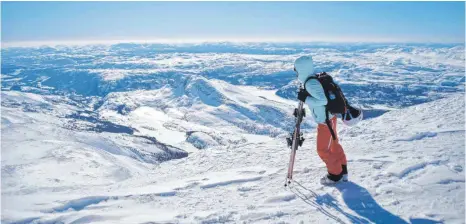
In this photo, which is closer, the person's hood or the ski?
the person's hood

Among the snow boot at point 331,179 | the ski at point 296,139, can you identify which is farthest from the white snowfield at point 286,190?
the ski at point 296,139

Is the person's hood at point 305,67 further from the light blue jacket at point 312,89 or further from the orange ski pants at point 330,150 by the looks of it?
the orange ski pants at point 330,150

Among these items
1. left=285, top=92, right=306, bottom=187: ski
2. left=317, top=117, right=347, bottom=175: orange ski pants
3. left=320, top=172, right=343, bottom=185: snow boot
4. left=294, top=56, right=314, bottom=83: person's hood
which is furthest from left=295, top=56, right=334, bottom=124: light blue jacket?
left=320, top=172, right=343, bottom=185: snow boot

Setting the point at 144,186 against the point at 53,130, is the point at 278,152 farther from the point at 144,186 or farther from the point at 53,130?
the point at 53,130

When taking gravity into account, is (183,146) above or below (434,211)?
below

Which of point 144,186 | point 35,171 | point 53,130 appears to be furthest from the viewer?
point 53,130

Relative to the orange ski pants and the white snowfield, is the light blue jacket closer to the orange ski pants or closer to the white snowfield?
the orange ski pants

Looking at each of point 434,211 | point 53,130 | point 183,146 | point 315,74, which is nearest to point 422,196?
point 434,211

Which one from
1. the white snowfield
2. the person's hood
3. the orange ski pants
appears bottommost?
the white snowfield
